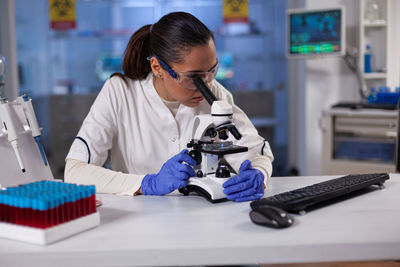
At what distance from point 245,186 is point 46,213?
1.86 ft

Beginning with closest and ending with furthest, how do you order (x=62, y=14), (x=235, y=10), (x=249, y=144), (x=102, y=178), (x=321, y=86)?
(x=102, y=178) < (x=249, y=144) < (x=321, y=86) < (x=235, y=10) < (x=62, y=14)

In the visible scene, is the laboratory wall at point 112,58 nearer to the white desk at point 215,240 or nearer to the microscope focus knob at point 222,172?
the microscope focus knob at point 222,172

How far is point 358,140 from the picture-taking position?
340 cm

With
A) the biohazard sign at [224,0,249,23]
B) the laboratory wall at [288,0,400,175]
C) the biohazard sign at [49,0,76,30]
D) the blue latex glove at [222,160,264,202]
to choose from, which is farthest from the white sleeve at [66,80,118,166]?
the biohazard sign at [49,0,76,30]

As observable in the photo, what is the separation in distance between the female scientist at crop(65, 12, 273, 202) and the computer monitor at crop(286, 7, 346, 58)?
1.99 meters

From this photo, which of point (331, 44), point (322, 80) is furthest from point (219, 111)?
point (322, 80)

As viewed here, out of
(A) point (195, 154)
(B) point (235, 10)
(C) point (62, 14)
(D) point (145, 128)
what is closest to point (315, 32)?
(B) point (235, 10)

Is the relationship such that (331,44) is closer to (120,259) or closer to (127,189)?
(127,189)

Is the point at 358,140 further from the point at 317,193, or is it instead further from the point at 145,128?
the point at 317,193

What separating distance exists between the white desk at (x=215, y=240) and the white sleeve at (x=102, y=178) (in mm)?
210

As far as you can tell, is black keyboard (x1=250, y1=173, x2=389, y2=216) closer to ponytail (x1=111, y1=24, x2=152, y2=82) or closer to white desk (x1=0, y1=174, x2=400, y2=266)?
white desk (x1=0, y1=174, x2=400, y2=266)

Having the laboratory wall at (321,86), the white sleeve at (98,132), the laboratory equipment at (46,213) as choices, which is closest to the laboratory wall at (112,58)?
the laboratory wall at (321,86)

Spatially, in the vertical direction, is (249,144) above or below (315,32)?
below

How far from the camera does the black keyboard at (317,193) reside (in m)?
1.15
